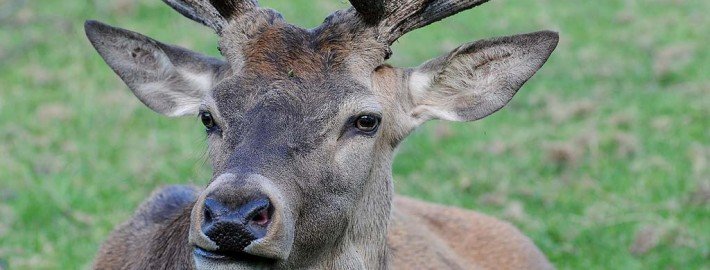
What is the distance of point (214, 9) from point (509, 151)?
5824mm

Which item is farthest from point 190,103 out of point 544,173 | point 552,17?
point 552,17

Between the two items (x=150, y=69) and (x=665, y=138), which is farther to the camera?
(x=665, y=138)

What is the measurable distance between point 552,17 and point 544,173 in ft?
23.5

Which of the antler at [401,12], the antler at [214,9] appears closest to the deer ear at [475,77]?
the antler at [401,12]

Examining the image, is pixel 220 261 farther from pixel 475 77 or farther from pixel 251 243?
pixel 475 77

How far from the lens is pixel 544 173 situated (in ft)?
34.4

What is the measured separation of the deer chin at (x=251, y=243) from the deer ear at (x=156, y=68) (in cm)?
154

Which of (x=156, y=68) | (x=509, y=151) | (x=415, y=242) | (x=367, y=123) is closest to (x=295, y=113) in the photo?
(x=367, y=123)

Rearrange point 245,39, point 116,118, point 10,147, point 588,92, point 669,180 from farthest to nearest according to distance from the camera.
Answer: point 588,92
point 116,118
point 10,147
point 669,180
point 245,39

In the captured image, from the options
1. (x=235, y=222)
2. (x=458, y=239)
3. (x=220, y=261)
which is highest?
(x=235, y=222)

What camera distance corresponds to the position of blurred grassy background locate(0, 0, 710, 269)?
29.2ft

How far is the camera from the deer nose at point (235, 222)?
438cm

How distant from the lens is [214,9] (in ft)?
19.0

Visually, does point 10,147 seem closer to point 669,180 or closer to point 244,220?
point 669,180
